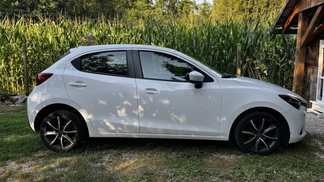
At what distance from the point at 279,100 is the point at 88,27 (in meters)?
7.82

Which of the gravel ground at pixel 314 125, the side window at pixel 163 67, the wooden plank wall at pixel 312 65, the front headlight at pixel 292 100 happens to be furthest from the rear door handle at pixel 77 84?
the wooden plank wall at pixel 312 65

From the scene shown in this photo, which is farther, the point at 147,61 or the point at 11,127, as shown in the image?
the point at 11,127

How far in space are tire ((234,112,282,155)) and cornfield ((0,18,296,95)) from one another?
13.2ft

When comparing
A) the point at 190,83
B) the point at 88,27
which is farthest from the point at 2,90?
the point at 190,83

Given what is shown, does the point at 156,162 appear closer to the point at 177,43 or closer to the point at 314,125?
the point at 314,125

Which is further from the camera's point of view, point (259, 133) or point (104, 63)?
point (104, 63)

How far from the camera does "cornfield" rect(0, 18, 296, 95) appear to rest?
773 cm

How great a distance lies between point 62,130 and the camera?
3.95 m

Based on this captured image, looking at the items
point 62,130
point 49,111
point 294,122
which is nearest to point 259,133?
point 294,122

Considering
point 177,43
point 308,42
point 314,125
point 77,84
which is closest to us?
point 77,84

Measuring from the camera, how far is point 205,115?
3.77m

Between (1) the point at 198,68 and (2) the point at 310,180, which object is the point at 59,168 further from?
(2) the point at 310,180

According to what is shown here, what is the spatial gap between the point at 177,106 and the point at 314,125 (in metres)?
3.53

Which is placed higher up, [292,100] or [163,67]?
[163,67]
